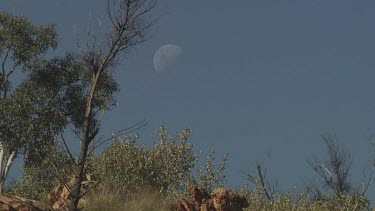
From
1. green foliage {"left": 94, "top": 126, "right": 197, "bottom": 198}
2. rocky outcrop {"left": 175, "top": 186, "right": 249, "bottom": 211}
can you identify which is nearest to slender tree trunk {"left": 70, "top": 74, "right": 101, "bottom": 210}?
rocky outcrop {"left": 175, "top": 186, "right": 249, "bottom": 211}

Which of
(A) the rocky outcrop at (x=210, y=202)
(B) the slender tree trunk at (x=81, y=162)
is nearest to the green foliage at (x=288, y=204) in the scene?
(A) the rocky outcrop at (x=210, y=202)

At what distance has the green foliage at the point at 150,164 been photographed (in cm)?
4309

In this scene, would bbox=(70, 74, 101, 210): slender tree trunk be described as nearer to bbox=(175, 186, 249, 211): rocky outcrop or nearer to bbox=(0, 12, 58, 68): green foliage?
bbox=(175, 186, 249, 211): rocky outcrop

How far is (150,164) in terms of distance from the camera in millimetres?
45250

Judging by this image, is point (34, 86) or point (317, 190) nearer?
point (34, 86)

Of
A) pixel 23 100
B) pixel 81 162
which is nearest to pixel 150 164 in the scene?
pixel 23 100

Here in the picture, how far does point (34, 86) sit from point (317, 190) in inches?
890

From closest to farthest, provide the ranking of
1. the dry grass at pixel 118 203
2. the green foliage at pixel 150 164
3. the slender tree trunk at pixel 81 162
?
1. the slender tree trunk at pixel 81 162
2. the dry grass at pixel 118 203
3. the green foliage at pixel 150 164

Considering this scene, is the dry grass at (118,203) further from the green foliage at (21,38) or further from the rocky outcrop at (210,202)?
the green foliage at (21,38)

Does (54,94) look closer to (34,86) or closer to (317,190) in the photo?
(34,86)

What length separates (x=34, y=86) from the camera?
46.5m

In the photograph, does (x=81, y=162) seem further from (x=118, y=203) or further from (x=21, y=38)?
(x=21, y=38)

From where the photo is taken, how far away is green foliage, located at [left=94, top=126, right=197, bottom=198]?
141ft

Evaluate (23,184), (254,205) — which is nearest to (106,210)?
(254,205)
